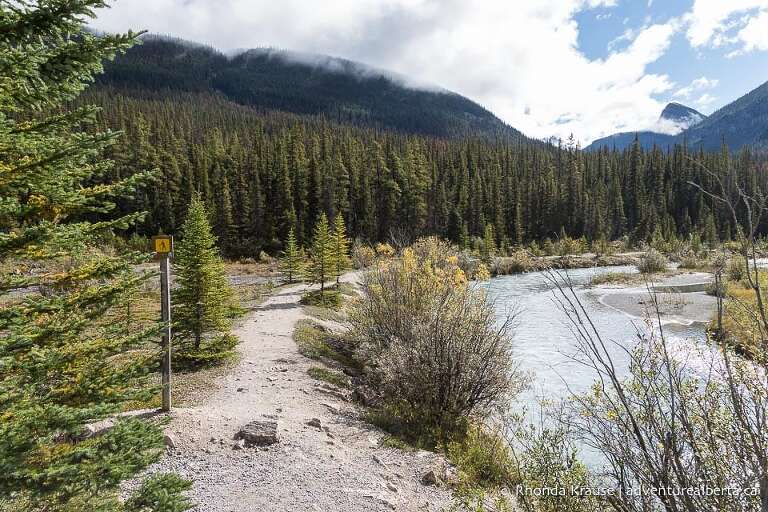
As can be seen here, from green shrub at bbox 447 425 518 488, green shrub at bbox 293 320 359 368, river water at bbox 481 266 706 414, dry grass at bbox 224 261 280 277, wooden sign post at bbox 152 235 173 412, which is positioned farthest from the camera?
dry grass at bbox 224 261 280 277

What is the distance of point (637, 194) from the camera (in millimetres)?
89750

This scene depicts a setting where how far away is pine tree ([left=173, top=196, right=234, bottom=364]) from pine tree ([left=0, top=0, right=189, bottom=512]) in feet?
A: 27.7

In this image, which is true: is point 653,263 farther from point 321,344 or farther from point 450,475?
point 450,475

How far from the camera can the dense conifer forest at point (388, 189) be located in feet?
214

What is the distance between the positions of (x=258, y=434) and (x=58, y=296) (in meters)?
5.52

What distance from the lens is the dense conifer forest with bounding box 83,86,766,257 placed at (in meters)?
65.2

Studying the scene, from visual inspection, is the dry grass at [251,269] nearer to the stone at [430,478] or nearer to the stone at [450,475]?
the stone at [450,475]

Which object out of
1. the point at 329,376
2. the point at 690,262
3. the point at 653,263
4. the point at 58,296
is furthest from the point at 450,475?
the point at 690,262

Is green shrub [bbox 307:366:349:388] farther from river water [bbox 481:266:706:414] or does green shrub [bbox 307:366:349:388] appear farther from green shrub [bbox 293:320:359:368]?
river water [bbox 481:266:706:414]

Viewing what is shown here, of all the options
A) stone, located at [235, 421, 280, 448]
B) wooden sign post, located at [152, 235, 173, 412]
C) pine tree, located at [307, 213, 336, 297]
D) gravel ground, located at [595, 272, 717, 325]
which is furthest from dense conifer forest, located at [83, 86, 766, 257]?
stone, located at [235, 421, 280, 448]

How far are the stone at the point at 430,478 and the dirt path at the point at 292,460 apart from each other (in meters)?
0.11

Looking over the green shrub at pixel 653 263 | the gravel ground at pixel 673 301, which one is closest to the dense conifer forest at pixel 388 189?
the green shrub at pixel 653 263

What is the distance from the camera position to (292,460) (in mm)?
7852

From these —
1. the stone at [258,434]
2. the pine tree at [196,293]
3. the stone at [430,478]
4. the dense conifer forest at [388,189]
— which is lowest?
the stone at [430,478]
